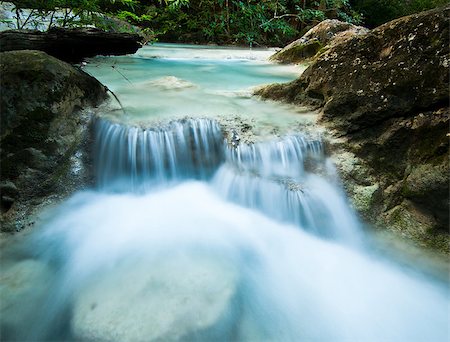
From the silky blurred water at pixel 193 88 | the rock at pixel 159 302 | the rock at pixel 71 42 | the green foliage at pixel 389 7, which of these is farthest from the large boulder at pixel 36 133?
the green foliage at pixel 389 7

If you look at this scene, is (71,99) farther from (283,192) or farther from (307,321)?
(307,321)

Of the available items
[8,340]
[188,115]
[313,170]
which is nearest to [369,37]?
[313,170]

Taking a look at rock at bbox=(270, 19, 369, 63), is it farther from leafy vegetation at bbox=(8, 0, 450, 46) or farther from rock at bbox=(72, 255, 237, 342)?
rock at bbox=(72, 255, 237, 342)

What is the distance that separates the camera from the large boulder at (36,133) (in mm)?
2867

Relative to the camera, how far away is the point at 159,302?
2115mm

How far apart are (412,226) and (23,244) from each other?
11.3 ft

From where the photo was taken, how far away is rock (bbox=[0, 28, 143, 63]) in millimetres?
3738

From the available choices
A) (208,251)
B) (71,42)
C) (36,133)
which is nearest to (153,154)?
(36,133)

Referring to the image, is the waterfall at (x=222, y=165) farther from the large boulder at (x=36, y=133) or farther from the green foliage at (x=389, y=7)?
the green foliage at (x=389, y=7)

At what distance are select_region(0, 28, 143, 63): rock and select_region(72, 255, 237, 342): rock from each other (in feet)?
10.4

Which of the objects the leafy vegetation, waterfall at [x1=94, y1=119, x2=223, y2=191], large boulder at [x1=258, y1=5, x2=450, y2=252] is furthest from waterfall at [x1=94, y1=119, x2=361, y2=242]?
the leafy vegetation

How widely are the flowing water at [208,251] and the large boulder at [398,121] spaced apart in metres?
0.33

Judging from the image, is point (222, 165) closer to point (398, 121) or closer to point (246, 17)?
point (398, 121)

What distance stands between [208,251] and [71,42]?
383cm
